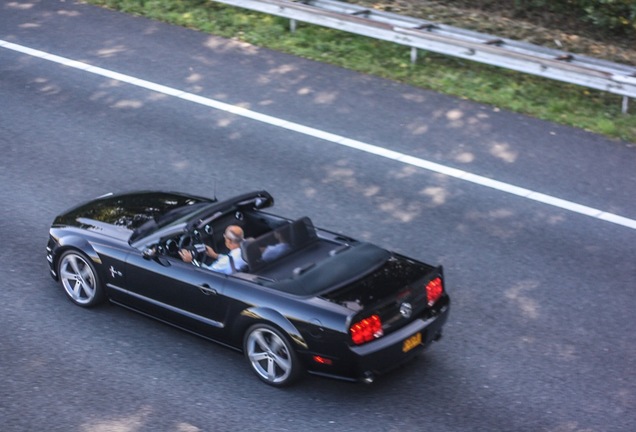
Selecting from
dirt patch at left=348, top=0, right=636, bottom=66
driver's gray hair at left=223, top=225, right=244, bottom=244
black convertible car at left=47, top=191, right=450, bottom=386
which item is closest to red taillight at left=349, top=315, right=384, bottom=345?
black convertible car at left=47, top=191, right=450, bottom=386

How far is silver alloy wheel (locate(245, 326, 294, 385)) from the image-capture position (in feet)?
26.9

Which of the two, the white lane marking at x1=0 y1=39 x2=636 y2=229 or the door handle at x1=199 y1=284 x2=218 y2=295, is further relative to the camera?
the white lane marking at x1=0 y1=39 x2=636 y2=229

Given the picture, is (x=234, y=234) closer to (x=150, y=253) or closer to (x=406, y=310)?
(x=150, y=253)

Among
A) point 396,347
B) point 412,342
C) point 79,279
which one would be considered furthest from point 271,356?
point 79,279

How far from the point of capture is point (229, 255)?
8.70 metres

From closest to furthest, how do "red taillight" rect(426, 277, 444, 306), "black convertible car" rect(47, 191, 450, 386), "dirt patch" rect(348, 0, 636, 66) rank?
1. "black convertible car" rect(47, 191, 450, 386)
2. "red taillight" rect(426, 277, 444, 306)
3. "dirt patch" rect(348, 0, 636, 66)

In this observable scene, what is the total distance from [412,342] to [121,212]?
11.3 feet

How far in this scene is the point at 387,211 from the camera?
11430 mm

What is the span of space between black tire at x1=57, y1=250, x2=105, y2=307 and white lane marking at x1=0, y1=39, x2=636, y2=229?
14.8 feet

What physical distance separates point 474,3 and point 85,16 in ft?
22.6

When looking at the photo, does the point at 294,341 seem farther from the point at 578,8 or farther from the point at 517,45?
the point at 578,8

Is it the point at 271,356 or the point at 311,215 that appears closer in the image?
the point at 271,356

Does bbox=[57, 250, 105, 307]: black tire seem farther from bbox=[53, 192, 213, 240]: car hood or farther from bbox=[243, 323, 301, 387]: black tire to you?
bbox=[243, 323, 301, 387]: black tire

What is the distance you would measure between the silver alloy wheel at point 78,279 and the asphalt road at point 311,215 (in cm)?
19
